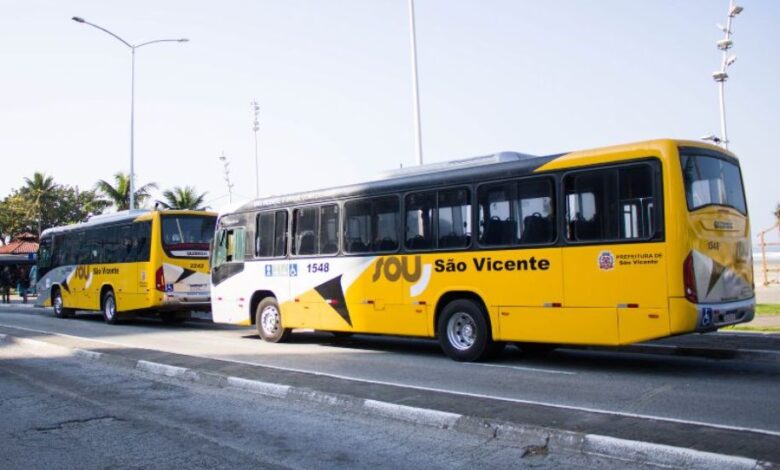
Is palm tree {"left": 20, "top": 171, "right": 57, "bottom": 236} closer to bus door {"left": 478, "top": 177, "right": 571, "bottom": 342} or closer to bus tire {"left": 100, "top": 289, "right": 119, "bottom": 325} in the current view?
bus tire {"left": 100, "top": 289, "right": 119, "bottom": 325}

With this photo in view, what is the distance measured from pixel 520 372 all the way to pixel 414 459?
15.5 feet

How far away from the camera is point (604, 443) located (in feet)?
18.9

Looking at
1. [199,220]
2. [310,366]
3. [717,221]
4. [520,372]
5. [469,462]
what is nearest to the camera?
[469,462]

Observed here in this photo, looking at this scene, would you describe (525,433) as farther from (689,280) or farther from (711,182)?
(711,182)

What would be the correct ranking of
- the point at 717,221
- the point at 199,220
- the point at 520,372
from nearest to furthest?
the point at 717,221 → the point at 520,372 → the point at 199,220

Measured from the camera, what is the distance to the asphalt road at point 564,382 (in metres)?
6.37

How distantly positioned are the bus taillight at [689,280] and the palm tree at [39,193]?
187ft

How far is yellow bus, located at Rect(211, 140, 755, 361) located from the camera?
359 inches

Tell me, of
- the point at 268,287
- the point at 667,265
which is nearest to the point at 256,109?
the point at 268,287

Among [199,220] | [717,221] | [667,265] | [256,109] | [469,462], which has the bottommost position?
[469,462]

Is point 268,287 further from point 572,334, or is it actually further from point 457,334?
point 572,334

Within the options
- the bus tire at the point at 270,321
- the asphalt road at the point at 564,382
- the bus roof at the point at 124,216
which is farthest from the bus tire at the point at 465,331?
the bus roof at the point at 124,216

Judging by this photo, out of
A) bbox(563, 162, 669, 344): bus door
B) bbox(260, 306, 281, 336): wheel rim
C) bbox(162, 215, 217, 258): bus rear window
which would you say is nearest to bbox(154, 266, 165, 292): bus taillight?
bbox(162, 215, 217, 258): bus rear window

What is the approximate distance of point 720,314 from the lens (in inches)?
361
